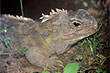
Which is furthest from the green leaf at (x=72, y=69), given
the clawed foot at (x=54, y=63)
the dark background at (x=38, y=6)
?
the dark background at (x=38, y=6)

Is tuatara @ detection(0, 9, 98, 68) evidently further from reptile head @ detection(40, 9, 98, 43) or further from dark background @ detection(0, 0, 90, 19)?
dark background @ detection(0, 0, 90, 19)

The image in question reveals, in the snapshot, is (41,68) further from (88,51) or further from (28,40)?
(88,51)

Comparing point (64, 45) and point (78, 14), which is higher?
point (78, 14)

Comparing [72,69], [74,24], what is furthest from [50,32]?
[72,69]

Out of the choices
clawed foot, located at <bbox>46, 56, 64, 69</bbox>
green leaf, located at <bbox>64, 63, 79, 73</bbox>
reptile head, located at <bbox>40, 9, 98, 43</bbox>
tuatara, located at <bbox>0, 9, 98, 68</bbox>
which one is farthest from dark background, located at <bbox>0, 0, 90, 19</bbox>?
green leaf, located at <bbox>64, 63, 79, 73</bbox>

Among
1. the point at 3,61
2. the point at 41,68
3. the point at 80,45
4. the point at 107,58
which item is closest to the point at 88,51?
the point at 80,45

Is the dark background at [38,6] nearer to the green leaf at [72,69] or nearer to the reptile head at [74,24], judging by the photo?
the reptile head at [74,24]
